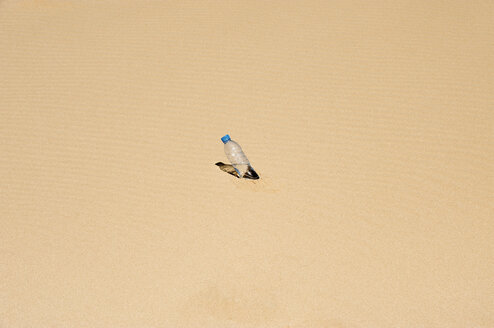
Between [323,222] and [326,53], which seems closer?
[323,222]

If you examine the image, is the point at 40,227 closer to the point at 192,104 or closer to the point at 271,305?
the point at 192,104

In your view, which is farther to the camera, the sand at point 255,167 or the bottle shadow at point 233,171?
the bottle shadow at point 233,171

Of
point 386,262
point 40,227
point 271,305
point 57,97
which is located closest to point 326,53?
point 386,262

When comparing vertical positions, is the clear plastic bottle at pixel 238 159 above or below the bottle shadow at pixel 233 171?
above

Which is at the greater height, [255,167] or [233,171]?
[255,167]

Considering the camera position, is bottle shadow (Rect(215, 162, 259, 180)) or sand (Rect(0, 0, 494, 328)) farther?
bottle shadow (Rect(215, 162, 259, 180))
